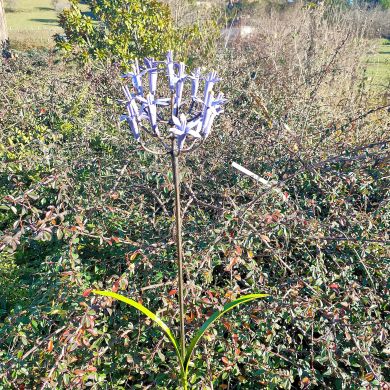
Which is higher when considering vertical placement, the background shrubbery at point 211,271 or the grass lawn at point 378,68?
the background shrubbery at point 211,271

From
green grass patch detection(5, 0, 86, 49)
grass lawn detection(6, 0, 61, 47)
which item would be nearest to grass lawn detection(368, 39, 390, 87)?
grass lawn detection(6, 0, 61, 47)

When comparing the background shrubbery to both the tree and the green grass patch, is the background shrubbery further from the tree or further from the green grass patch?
the green grass patch

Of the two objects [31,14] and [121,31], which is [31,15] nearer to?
[31,14]

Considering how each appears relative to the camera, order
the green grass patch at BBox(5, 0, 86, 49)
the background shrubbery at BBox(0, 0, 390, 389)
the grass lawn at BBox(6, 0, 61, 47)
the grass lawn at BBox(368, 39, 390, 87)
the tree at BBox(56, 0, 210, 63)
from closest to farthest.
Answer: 1. the background shrubbery at BBox(0, 0, 390, 389)
2. the tree at BBox(56, 0, 210, 63)
3. the grass lawn at BBox(368, 39, 390, 87)
4. the grass lawn at BBox(6, 0, 61, 47)
5. the green grass patch at BBox(5, 0, 86, 49)

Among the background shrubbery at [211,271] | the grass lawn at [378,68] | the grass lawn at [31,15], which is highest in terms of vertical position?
the background shrubbery at [211,271]

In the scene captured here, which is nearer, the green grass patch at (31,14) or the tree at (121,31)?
the tree at (121,31)

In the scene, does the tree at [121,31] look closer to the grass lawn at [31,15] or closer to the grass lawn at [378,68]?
the grass lawn at [378,68]

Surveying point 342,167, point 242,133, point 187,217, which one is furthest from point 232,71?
point 187,217

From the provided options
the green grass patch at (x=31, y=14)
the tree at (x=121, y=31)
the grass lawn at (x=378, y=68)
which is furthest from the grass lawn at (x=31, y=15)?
the tree at (x=121, y=31)

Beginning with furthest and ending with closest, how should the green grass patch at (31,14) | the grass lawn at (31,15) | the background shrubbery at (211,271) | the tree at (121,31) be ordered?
the green grass patch at (31,14) → the grass lawn at (31,15) → the tree at (121,31) → the background shrubbery at (211,271)

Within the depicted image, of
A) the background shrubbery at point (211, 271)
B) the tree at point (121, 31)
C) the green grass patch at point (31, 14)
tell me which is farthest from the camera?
the green grass patch at point (31, 14)

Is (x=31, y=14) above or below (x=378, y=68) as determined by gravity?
below

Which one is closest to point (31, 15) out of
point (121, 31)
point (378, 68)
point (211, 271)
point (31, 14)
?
point (31, 14)

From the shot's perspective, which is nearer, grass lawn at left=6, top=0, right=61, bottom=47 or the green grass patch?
grass lawn at left=6, top=0, right=61, bottom=47
